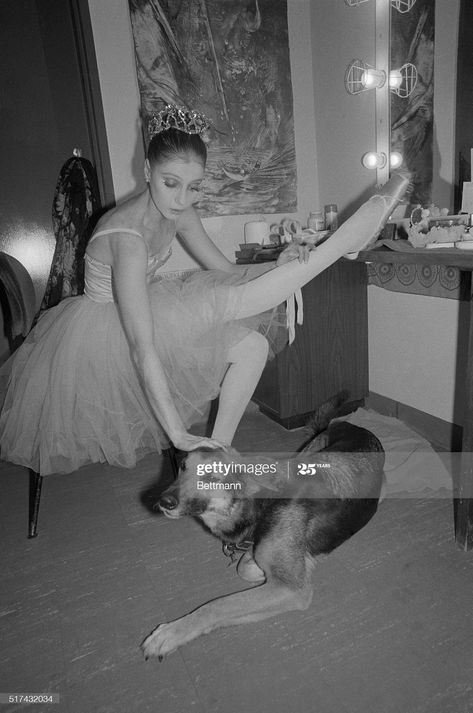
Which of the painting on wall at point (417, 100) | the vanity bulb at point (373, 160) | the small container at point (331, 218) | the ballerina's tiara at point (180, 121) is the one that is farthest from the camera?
the small container at point (331, 218)

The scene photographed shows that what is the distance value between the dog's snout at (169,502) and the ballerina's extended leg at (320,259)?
2.82 ft

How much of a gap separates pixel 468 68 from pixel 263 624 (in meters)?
2.63

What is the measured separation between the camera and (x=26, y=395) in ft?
5.86

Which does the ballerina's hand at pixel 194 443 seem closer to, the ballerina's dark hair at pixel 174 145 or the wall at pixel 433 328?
the ballerina's dark hair at pixel 174 145

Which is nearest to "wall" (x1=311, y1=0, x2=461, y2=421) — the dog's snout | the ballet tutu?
the ballet tutu

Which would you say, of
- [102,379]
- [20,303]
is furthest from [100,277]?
[102,379]

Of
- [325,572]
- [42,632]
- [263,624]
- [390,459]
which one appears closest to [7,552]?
[42,632]

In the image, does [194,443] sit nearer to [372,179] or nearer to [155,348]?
[155,348]

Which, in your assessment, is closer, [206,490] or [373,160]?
[206,490]

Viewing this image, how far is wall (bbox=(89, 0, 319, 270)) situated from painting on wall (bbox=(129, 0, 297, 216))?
0.07 meters

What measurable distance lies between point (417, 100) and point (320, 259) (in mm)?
1569

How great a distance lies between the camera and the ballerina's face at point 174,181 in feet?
5.32

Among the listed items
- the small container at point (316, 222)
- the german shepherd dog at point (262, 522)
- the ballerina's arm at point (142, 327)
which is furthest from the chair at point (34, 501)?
the small container at point (316, 222)

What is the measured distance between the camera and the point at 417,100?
2525mm
